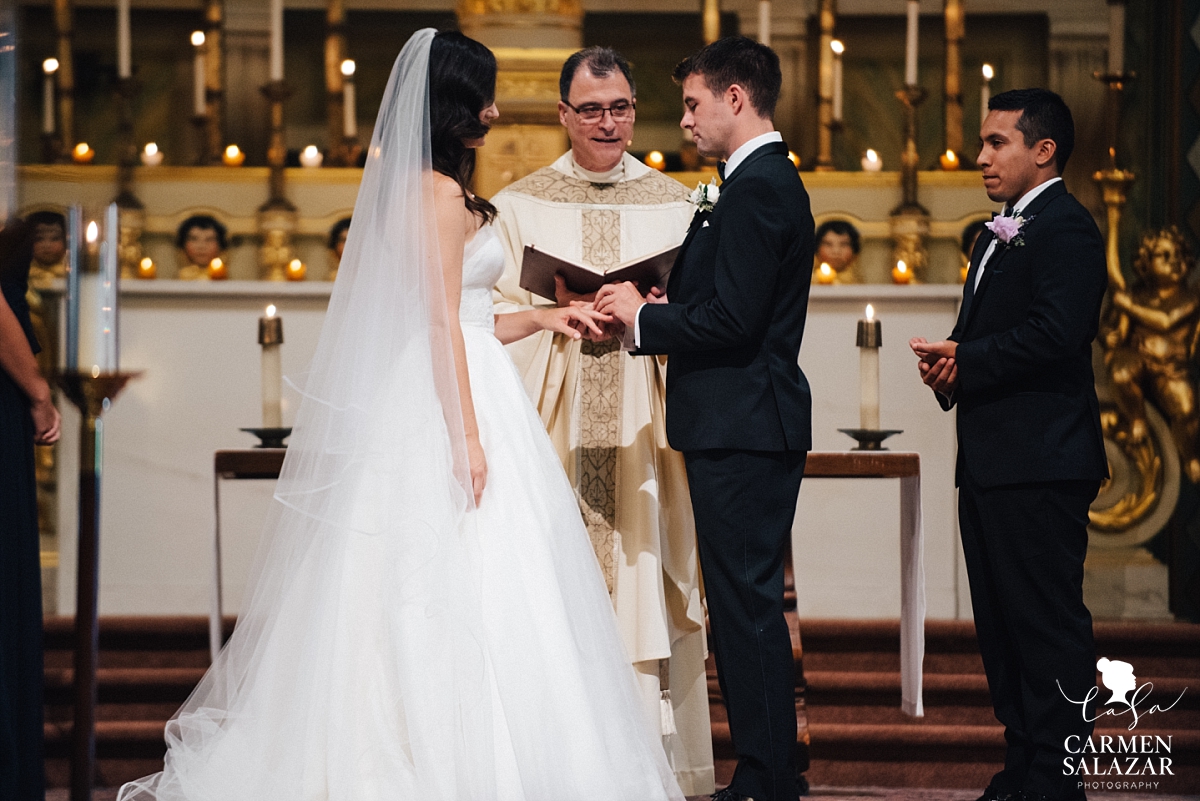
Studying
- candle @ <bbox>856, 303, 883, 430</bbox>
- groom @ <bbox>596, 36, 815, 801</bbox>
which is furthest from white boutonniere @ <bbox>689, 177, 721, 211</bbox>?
candle @ <bbox>856, 303, 883, 430</bbox>

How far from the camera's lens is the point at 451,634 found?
2852mm

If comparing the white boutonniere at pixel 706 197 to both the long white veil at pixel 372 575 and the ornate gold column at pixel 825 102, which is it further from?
the ornate gold column at pixel 825 102

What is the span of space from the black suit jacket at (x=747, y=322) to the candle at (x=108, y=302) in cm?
126

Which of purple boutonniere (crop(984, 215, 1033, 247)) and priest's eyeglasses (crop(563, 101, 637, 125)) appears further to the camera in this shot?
priest's eyeglasses (crop(563, 101, 637, 125))

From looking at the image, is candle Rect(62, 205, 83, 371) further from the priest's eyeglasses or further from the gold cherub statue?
the gold cherub statue

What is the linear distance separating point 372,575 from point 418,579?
121 millimetres

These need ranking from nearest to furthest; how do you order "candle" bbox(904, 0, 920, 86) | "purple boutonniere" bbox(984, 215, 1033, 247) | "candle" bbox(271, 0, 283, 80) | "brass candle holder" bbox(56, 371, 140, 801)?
"brass candle holder" bbox(56, 371, 140, 801) → "purple boutonniere" bbox(984, 215, 1033, 247) → "candle" bbox(904, 0, 920, 86) → "candle" bbox(271, 0, 283, 80)

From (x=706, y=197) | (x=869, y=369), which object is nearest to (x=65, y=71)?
(x=706, y=197)

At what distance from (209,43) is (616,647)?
3639 millimetres

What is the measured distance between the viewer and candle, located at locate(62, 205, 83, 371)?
2201 mm

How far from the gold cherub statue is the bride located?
10.1 feet

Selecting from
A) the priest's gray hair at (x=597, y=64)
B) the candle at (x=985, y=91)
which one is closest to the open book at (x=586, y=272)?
the priest's gray hair at (x=597, y=64)

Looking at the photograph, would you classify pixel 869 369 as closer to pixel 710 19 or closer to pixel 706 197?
pixel 706 197

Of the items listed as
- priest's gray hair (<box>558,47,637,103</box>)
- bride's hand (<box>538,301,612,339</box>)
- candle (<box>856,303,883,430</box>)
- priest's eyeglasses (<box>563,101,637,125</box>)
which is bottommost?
candle (<box>856,303,883,430</box>)
